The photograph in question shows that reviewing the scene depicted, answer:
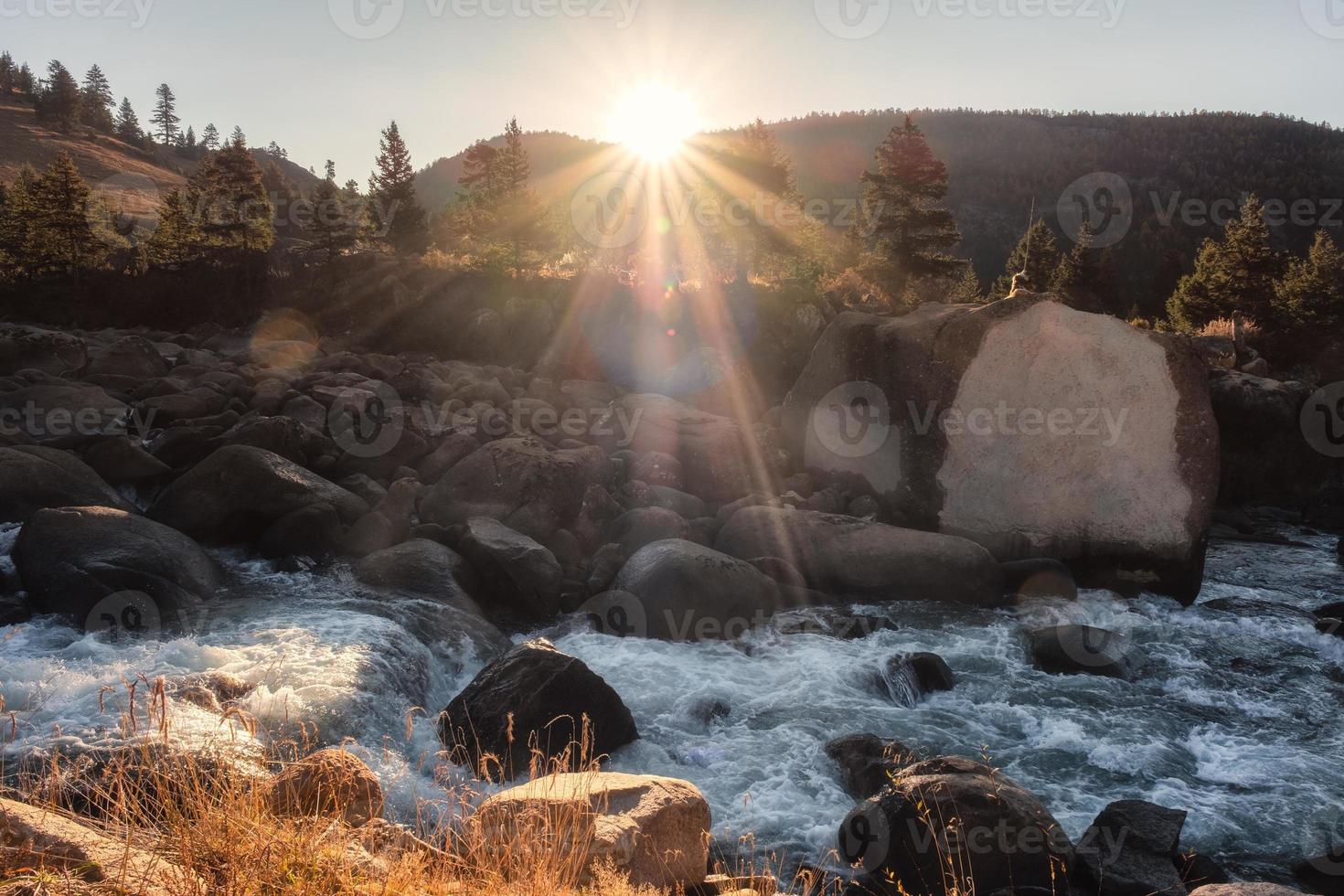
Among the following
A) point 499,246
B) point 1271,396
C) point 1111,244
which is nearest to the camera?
point 1271,396

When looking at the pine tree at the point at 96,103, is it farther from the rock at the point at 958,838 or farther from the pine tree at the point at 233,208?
the rock at the point at 958,838

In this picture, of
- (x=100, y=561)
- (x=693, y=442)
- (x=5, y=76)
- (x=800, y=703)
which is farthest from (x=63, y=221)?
(x=5, y=76)

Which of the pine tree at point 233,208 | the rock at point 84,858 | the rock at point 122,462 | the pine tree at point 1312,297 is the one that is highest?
the pine tree at point 233,208

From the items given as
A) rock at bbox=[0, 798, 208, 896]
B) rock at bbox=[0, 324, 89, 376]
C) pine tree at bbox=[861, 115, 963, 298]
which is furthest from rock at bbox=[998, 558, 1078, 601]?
pine tree at bbox=[861, 115, 963, 298]

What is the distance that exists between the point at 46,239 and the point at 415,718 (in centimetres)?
4059

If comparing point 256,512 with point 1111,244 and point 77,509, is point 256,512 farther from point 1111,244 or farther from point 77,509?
point 1111,244

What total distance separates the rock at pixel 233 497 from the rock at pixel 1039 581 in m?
9.82

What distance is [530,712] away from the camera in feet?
24.8

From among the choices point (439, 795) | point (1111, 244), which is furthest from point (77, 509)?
point (1111, 244)

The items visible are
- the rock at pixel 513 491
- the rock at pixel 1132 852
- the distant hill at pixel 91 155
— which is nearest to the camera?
the rock at pixel 1132 852

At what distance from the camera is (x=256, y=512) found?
11648 millimetres

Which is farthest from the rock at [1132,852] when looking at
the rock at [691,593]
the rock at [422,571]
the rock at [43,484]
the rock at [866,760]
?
the rock at [43,484]

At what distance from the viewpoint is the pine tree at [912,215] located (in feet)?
108

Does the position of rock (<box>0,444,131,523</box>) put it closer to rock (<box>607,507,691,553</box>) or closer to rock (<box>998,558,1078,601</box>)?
rock (<box>607,507,691,553</box>)
